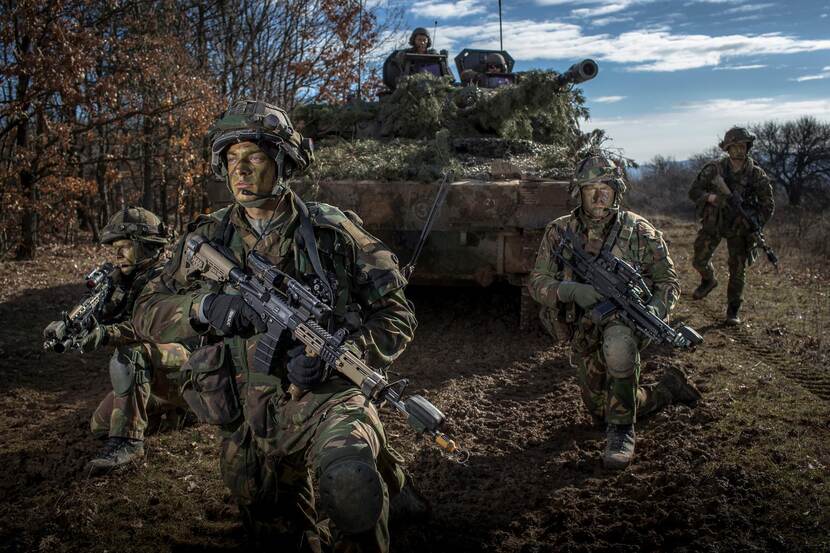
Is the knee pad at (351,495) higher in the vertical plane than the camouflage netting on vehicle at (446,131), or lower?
lower

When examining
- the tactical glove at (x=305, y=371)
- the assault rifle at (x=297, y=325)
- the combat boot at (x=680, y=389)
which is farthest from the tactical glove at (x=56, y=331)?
the combat boot at (x=680, y=389)

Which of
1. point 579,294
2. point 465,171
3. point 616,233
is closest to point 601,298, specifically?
point 579,294

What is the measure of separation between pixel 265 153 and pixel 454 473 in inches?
81.8

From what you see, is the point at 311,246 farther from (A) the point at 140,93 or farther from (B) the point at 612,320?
(A) the point at 140,93

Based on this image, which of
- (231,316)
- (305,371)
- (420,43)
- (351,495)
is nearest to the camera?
(351,495)

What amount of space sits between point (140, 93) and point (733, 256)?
36.9 feet

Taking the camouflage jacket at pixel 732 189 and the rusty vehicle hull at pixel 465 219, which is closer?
the rusty vehicle hull at pixel 465 219

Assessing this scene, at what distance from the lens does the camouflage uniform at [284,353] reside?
2947 mm

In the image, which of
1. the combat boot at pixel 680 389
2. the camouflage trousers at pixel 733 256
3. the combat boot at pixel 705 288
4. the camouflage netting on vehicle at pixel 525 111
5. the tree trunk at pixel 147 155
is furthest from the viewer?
the tree trunk at pixel 147 155

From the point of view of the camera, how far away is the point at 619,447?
4.14 m

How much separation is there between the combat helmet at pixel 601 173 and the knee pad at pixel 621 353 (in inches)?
32.2

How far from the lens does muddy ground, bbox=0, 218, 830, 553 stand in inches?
131

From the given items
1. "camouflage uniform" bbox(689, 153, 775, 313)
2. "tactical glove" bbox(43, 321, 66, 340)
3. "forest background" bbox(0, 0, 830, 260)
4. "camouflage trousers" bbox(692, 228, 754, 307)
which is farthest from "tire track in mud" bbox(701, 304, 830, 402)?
"forest background" bbox(0, 0, 830, 260)

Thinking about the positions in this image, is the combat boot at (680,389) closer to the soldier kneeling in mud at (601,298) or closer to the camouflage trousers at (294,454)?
the soldier kneeling in mud at (601,298)
